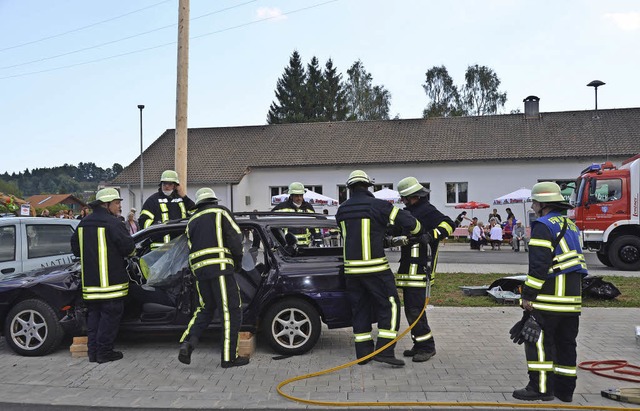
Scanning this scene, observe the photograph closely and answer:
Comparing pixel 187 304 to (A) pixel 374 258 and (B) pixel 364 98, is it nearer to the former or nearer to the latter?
(A) pixel 374 258

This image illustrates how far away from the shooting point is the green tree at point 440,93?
5744 cm

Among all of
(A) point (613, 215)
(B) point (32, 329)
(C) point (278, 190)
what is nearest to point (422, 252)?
(B) point (32, 329)

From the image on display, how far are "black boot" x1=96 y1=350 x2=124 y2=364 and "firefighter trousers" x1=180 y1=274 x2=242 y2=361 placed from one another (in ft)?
3.06

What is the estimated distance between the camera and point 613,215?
1500cm

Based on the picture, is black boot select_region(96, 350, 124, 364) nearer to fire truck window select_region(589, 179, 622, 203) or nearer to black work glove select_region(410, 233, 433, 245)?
black work glove select_region(410, 233, 433, 245)

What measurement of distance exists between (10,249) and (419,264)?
18.1 ft

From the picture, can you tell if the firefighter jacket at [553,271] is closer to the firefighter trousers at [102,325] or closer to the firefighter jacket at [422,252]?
the firefighter jacket at [422,252]

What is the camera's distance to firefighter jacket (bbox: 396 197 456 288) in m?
5.87

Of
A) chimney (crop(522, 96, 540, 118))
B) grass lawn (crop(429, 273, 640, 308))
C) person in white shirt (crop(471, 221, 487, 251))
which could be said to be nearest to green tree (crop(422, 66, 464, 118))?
chimney (crop(522, 96, 540, 118))

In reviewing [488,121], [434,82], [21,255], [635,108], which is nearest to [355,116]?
[434,82]

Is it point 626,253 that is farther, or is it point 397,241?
point 626,253

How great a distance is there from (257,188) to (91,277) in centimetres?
2673

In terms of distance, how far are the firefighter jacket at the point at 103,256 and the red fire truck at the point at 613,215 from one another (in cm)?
1284

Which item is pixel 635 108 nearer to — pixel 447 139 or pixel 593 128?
pixel 593 128
